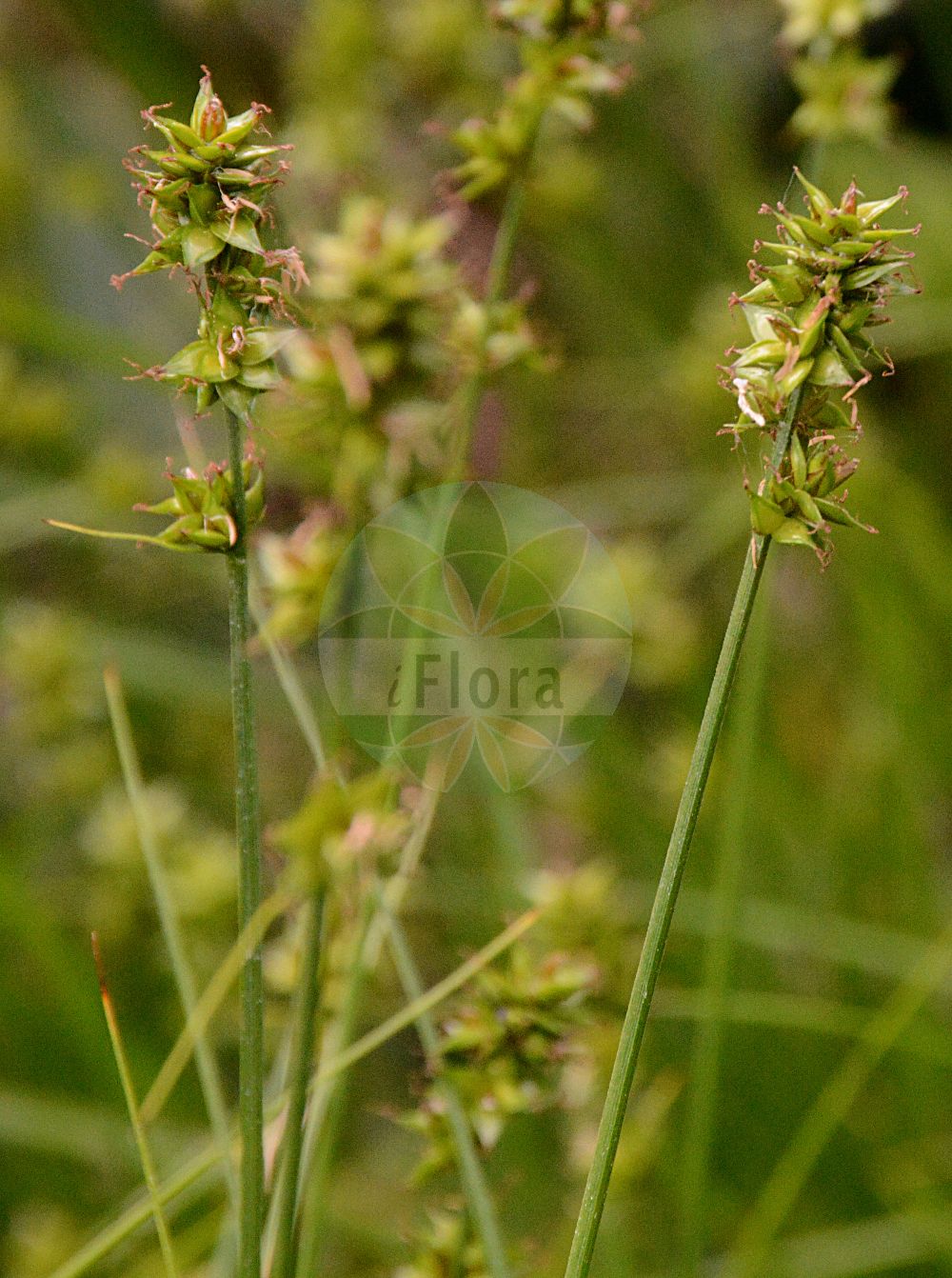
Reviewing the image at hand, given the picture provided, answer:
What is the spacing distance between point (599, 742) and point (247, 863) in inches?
37.4

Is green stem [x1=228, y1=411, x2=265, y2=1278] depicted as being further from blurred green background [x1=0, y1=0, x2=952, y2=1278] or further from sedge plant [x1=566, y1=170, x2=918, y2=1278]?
blurred green background [x1=0, y1=0, x2=952, y2=1278]

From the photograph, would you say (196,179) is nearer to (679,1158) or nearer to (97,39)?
(679,1158)

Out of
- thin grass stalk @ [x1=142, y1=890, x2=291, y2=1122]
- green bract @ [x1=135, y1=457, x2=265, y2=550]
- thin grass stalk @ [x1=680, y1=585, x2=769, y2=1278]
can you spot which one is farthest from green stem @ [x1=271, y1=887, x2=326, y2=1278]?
thin grass stalk @ [x1=680, y1=585, x2=769, y2=1278]

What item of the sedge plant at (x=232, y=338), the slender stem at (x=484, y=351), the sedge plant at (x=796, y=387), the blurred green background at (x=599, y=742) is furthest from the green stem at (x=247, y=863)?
the blurred green background at (x=599, y=742)

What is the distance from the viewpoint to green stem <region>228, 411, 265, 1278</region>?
32 cm

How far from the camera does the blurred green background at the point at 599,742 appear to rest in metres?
1.07

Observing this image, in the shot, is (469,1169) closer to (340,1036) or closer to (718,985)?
(340,1036)

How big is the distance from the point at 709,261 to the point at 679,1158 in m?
1.37

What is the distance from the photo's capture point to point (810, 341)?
0.28 meters

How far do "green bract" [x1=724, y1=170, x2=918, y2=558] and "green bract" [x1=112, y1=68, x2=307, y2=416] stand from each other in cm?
12

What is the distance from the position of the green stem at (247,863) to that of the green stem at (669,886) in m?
0.09

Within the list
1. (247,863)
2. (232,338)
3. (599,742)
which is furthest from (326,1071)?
(599,742)

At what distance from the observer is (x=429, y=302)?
20.7 inches

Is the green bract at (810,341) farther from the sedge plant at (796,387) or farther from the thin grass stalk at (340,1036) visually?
the thin grass stalk at (340,1036)
